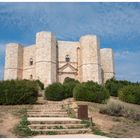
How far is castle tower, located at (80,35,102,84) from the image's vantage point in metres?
44.7

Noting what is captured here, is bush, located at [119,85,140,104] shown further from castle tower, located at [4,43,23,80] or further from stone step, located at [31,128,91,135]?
castle tower, located at [4,43,23,80]

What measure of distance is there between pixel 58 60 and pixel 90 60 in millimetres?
5694

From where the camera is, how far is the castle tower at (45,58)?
43.6 metres

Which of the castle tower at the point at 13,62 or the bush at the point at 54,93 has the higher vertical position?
the castle tower at the point at 13,62

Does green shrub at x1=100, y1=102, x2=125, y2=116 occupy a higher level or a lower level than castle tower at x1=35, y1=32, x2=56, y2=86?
lower

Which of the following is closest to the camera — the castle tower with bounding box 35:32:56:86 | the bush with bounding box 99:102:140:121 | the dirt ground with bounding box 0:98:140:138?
the dirt ground with bounding box 0:98:140:138

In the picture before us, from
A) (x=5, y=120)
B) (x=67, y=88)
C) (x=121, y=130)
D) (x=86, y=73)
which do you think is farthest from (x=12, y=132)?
(x=86, y=73)

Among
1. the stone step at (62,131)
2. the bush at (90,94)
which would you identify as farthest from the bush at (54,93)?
the stone step at (62,131)

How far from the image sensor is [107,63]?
5134cm

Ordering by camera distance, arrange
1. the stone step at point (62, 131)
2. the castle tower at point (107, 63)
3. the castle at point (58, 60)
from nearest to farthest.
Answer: the stone step at point (62, 131) → the castle at point (58, 60) → the castle tower at point (107, 63)

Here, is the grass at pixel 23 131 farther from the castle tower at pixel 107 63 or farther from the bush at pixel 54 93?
the castle tower at pixel 107 63

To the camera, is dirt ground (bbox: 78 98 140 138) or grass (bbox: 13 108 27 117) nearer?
dirt ground (bbox: 78 98 140 138)

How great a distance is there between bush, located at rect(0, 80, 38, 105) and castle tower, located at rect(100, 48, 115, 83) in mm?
35938

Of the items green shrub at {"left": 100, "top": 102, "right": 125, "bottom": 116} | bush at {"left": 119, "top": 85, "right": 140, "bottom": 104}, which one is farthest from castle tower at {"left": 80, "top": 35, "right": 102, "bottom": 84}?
green shrub at {"left": 100, "top": 102, "right": 125, "bottom": 116}
